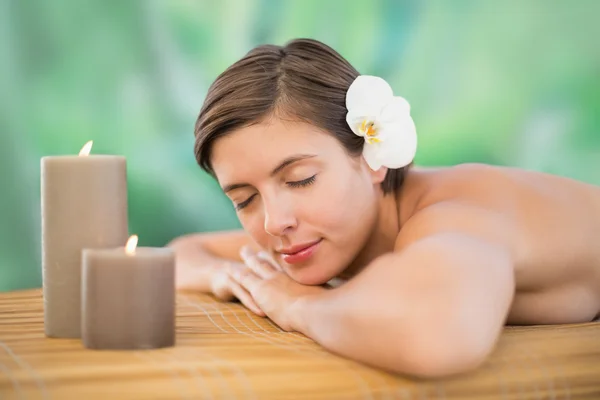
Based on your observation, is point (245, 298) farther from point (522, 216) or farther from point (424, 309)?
point (424, 309)

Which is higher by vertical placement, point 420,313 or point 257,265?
point 420,313

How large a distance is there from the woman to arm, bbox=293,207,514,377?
1.7 inches

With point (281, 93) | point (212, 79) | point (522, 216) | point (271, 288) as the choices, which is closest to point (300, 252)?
point (271, 288)

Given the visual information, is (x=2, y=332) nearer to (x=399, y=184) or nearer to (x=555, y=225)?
(x=399, y=184)

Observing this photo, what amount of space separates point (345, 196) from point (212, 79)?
162 centimetres

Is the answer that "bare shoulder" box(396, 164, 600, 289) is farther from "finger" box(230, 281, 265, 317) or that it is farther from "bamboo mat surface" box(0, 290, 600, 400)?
"finger" box(230, 281, 265, 317)

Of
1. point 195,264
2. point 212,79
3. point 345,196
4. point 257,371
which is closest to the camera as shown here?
point 257,371

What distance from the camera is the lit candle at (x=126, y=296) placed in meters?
1.33

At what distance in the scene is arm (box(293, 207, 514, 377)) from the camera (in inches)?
50.8

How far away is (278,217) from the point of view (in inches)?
68.4

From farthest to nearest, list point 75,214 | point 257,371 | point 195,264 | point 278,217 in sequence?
point 195,264 < point 278,217 < point 75,214 < point 257,371

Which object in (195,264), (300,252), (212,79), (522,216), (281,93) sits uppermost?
(281,93)

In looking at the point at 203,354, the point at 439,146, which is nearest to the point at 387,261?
the point at 203,354

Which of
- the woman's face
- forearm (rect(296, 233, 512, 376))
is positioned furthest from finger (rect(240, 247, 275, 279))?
forearm (rect(296, 233, 512, 376))
